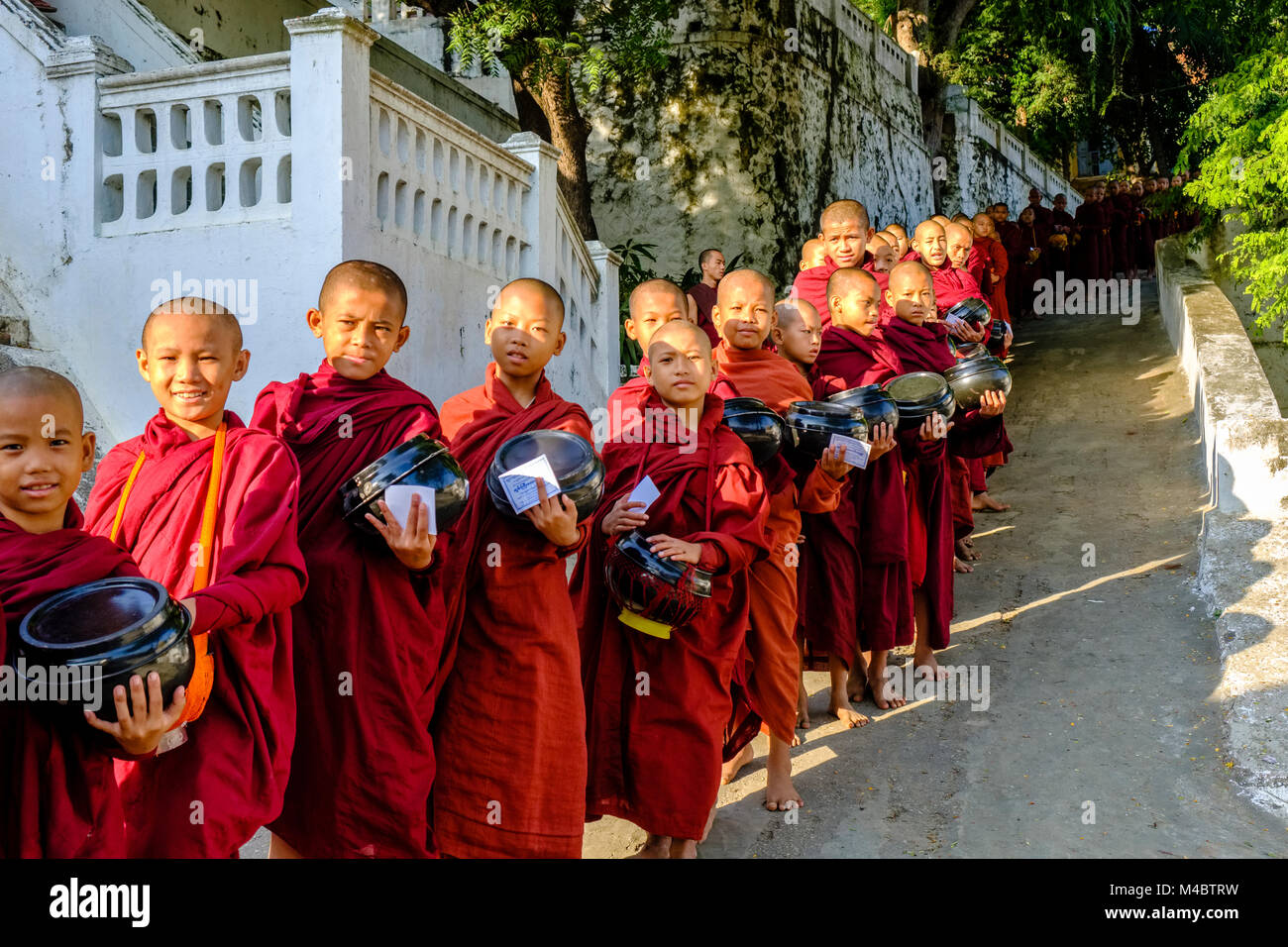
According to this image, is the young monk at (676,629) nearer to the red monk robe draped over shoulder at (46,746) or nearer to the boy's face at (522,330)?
the boy's face at (522,330)

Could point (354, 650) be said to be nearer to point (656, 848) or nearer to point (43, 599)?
point (43, 599)

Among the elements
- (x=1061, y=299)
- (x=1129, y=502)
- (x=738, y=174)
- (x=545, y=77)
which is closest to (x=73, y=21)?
(x=545, y=77)

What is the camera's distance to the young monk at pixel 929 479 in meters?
5.14

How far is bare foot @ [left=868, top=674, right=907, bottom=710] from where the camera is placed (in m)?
4.93

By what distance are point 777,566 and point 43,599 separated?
8.21 ft

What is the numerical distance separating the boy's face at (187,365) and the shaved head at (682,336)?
4.80 ft

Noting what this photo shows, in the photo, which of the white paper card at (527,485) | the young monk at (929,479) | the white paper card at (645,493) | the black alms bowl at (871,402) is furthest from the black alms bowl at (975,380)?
the white paper card at (527,485)

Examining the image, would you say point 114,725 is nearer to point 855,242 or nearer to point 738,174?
point 855,242

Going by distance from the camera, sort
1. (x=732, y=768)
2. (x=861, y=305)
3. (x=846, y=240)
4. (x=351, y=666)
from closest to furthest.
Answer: (x=351, y=666)
(x=732, y=768)
(x=861, y=305)
(x=846, y=240)

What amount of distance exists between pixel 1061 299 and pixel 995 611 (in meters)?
10.1

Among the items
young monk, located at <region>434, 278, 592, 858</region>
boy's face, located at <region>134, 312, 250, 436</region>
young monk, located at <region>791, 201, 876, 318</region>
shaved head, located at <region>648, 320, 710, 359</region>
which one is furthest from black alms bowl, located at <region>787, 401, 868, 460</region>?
boy's face, located at <region>134, 312, 250, 436</region>

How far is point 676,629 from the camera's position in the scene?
354 cm

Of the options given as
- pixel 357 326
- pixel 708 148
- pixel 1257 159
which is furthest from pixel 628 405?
pixel 708 148

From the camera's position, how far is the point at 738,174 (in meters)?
11.2
